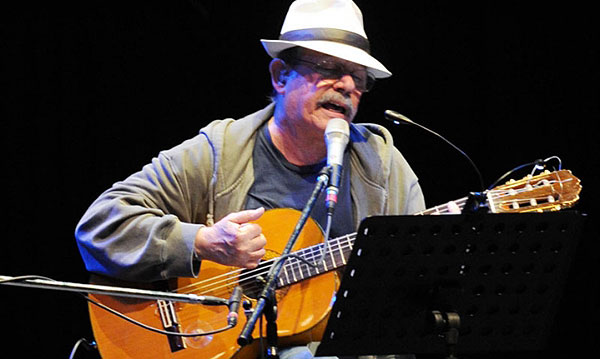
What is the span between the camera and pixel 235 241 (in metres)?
2.70

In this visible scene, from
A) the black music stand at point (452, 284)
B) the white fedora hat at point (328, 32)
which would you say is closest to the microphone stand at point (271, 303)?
the black music stand at point (452, 284)

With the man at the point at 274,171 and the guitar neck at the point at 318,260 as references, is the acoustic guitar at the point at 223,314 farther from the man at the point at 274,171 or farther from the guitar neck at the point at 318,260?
the man at the point at 274,171

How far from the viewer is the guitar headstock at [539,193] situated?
237cm

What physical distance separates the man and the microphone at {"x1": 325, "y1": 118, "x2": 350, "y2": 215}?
0.63m

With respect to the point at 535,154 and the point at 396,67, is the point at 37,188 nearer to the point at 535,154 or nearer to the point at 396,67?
the point at 396,67

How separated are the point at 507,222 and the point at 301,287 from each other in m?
1.04

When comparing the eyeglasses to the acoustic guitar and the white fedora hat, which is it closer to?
the white fedora hat

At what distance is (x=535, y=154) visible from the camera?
3.93 meters

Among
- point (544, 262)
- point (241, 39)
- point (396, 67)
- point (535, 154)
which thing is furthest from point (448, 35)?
point (544, 262)

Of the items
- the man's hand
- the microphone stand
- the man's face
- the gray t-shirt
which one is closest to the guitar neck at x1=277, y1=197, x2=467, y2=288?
the man's hand

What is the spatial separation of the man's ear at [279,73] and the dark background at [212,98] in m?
0.77

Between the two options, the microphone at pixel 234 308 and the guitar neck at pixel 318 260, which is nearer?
the microphone at pixel 234 308

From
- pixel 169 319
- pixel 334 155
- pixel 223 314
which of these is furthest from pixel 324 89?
pixel 169 319

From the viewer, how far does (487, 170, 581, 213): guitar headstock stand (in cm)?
237
